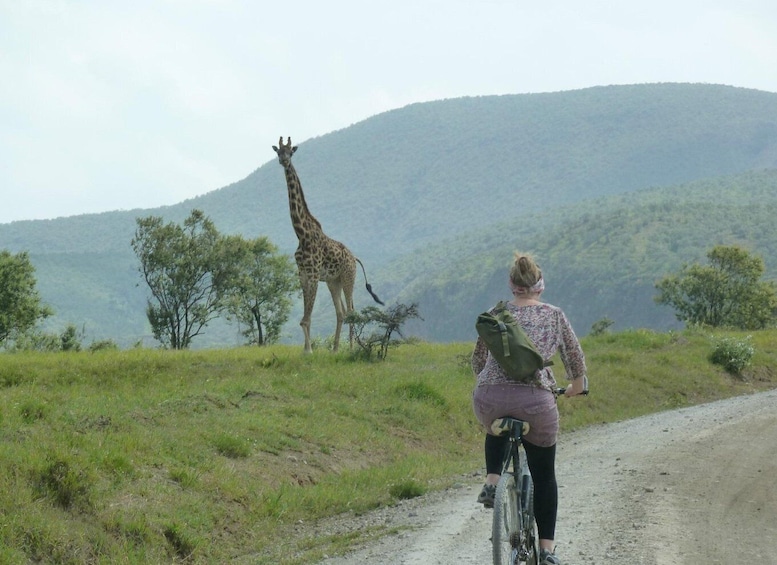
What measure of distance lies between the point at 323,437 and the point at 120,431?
332cm

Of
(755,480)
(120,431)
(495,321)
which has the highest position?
(495,321)

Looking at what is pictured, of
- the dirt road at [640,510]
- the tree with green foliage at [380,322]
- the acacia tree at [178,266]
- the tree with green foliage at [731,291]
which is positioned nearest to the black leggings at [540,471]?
the dirt road at [640,510]

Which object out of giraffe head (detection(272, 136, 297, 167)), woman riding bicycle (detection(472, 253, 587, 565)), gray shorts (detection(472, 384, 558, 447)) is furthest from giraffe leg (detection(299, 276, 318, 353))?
gray shorts (detection(472, 384, 558, 447))

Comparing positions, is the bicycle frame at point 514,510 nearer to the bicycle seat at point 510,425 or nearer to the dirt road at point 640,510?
the bicycle seat at point 510,425

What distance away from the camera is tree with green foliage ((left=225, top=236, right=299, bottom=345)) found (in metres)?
37.5

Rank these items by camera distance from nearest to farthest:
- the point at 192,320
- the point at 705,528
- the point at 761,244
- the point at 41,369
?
the point at 705,528 < the point at 41,369 < the point at 192,320 < the point at 761,244

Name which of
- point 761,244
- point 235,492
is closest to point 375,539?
point 235,492

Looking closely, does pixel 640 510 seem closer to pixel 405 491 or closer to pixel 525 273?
pixel 405 491

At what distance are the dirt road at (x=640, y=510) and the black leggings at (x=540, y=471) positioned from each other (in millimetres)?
983

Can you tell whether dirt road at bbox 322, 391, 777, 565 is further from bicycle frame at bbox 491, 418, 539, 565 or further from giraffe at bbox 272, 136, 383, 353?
giraffe at bbox 272, 136, 383, 353

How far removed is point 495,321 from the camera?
276 inches

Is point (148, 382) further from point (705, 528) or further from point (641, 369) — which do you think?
point (641, 369)

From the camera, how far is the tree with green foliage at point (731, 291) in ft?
168

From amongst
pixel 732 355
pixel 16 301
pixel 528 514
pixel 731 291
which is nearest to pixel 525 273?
pixel 528 514
